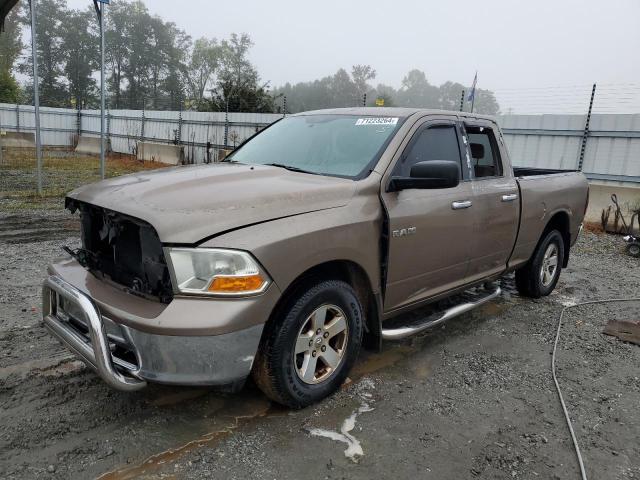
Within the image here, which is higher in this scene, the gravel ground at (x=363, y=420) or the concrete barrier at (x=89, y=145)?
the concrete barrier at (x=89, y=145)

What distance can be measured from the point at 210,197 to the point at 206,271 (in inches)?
18.9

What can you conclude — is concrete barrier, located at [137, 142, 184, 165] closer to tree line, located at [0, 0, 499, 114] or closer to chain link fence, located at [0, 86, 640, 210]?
chain link fence, located at [0, 86, 640, 210]

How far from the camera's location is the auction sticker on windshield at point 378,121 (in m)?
3.73

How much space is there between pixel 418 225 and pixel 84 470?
2.43 meters

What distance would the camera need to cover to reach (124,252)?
2.83 metres


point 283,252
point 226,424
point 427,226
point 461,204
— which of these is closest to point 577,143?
point 461,204

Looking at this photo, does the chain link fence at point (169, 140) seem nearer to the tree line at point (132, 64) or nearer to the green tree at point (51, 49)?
the tree line at point (132, 64)

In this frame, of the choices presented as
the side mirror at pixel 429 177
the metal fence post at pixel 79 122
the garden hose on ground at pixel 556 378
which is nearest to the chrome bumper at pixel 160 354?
the side mirror at pixel 429 177

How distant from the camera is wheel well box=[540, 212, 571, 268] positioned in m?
5.48

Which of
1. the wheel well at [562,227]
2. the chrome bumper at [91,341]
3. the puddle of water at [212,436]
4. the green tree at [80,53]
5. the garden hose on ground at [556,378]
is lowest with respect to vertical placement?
the puddle of water at [212,436]

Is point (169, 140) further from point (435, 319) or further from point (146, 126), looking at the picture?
point (435, 319)

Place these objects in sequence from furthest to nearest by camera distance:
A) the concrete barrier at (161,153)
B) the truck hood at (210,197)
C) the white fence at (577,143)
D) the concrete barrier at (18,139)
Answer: the concrete barrier at (18,139) → the concrete barrier at (161,153) → the white fence at (577,143) → the truck hood at (210,197)

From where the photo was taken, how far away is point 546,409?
3.30m

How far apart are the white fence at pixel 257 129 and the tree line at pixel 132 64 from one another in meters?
18.1
